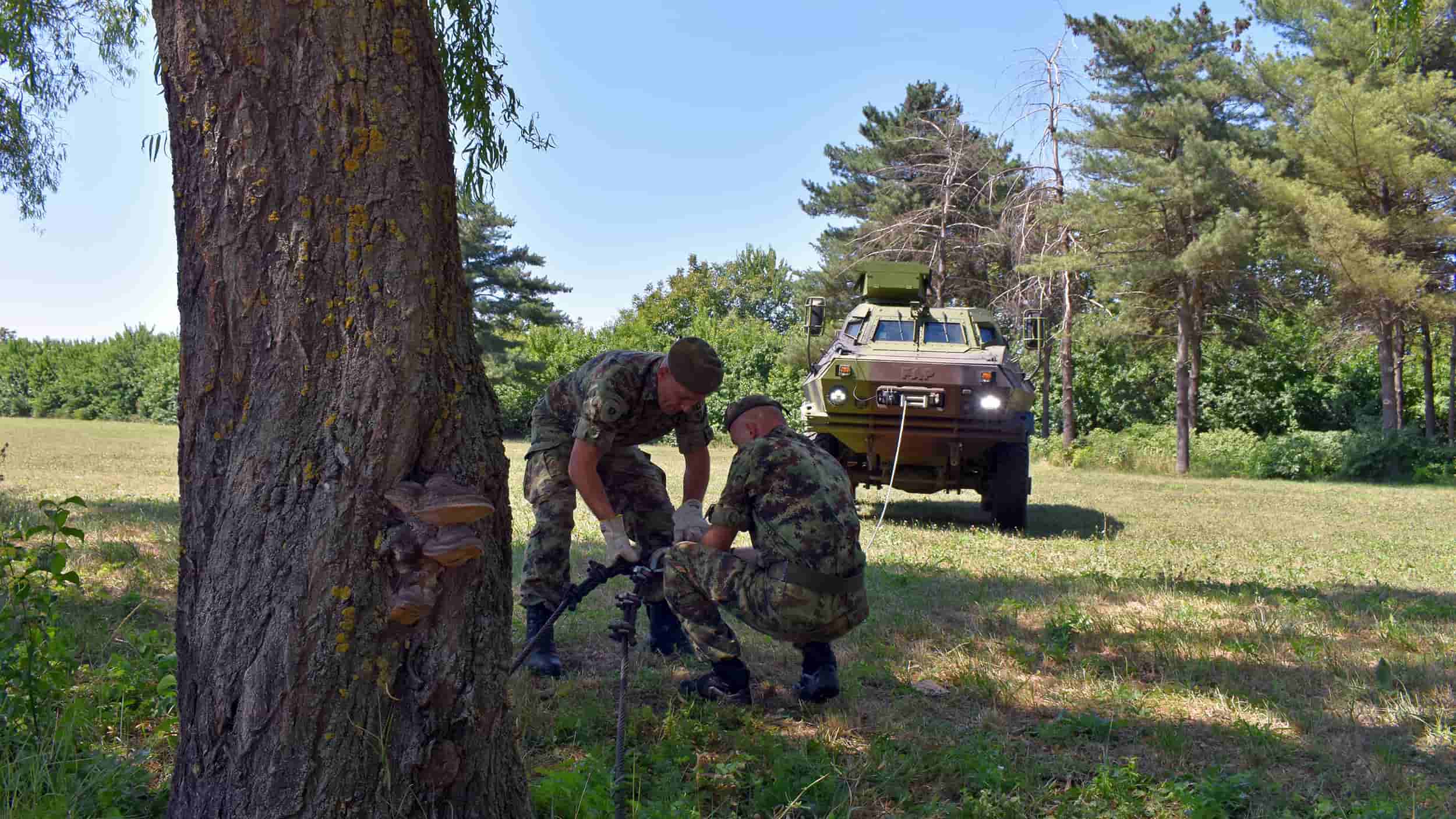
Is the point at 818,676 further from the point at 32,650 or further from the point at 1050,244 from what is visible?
the point at 1050,244

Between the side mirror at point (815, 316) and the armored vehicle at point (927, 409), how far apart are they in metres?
0.41

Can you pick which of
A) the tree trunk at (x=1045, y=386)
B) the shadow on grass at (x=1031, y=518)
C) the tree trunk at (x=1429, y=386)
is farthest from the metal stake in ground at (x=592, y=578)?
the tree trunk at (x=1429, y=386)

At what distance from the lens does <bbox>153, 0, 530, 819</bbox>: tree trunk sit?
2.24 m

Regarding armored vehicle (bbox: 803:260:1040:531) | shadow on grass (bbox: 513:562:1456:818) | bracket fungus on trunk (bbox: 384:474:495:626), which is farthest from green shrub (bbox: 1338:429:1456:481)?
bracket fungus on trunk (bbox: 384:474:495:626)

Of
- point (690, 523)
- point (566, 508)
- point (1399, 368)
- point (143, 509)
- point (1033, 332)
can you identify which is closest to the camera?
point (690, 523)

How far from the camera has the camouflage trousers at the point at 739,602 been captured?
3682 mm

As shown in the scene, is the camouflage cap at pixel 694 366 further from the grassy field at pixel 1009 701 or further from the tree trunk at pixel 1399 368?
the tree trunk at pixel 1399 368

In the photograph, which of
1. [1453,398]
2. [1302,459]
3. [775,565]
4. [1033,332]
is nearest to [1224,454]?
[1302,459]

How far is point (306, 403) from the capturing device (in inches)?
89.7

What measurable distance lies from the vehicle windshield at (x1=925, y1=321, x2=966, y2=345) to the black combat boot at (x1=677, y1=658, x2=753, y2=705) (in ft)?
21.9

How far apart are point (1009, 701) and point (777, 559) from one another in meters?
1.05

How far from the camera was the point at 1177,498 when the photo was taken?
13812 mm

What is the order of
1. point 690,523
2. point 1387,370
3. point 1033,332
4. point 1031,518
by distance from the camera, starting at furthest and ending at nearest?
point 1387,370 → point 1031,518 → point 1033,332 → point 690,523

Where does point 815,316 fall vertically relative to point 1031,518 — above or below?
above
